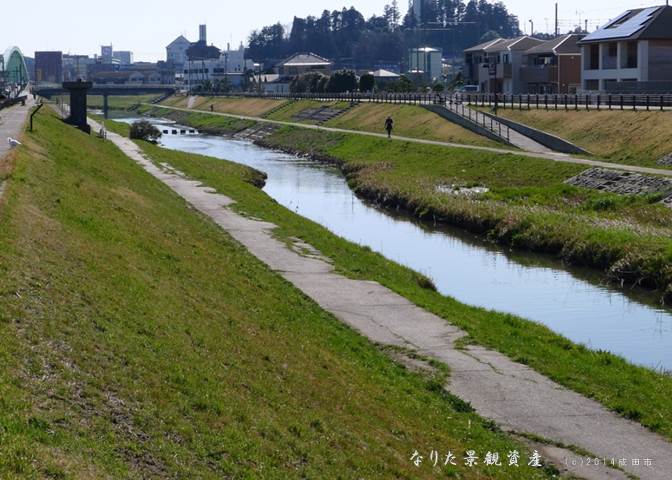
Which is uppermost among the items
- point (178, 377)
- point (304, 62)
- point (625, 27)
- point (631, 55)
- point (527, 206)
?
point (304, 62)

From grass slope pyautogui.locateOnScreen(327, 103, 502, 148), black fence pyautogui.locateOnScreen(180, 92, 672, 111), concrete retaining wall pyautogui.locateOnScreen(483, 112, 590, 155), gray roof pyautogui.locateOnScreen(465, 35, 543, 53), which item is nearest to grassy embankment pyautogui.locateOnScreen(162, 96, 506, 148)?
grass slope pyautogui.locateOnScreen(327, 103, 502, 148)

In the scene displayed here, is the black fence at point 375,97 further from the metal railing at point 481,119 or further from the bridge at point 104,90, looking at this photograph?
the bridge at point 104,90

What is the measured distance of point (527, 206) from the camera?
36938 mm

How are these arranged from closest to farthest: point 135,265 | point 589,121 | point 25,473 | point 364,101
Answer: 1. point 25,473
2. point 135,265
3. point 589,121
4. point 364,101

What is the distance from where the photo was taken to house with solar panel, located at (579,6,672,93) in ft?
226

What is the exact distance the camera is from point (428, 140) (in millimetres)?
65062

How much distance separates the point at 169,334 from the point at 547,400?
199 inches

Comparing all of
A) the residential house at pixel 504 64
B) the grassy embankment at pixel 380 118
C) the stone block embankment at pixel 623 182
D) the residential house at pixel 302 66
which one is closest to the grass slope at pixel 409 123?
the grassy embankment at pixel 380 118

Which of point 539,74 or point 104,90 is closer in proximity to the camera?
point 539,74

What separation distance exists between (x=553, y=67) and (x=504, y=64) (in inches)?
272

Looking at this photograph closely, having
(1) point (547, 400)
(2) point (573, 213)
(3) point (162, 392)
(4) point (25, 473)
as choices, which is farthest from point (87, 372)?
(2) point (573, 213)

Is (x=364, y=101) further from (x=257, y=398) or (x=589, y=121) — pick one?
(x=257, y=398)

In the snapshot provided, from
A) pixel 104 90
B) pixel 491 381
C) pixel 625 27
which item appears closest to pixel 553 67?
pixel 625 27

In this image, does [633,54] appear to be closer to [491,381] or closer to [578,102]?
[578,102]
